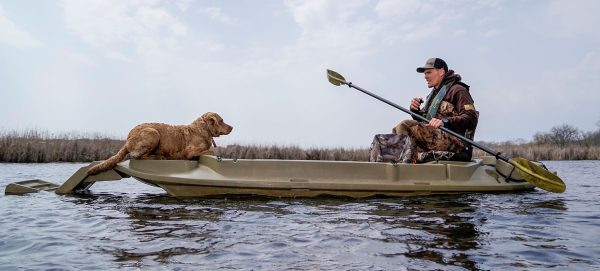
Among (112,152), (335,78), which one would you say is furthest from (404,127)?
(112,152)

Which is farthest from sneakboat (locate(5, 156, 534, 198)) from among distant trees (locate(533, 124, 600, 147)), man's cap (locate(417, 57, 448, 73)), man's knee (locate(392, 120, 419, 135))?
distant trees (locate(533, 124, 600, 147))

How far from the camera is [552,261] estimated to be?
3.76 metres

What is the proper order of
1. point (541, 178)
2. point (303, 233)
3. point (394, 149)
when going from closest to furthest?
point (303, 233) → point (541, 178) → point (394, 149)

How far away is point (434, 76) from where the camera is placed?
7.78 metres

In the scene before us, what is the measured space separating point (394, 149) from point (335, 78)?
1.80m

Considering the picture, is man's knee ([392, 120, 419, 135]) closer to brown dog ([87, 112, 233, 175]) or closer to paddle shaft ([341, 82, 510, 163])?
paddle shaft ([341, 82, 510, 163])

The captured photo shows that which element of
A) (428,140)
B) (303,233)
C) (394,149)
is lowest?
(303,233)

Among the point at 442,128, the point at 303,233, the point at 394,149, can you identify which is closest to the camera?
the point at 303,233

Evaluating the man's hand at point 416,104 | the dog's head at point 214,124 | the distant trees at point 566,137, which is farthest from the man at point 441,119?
the distant trees at point 566,137

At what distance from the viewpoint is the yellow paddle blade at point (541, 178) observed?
22.3 feet

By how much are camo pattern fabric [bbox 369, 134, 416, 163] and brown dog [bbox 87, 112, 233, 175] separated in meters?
2.31

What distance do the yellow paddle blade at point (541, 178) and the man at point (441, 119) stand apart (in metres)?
0.73

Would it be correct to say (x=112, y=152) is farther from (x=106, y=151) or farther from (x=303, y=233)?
(x=303, y=233)

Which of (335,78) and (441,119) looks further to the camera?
(335,78)
